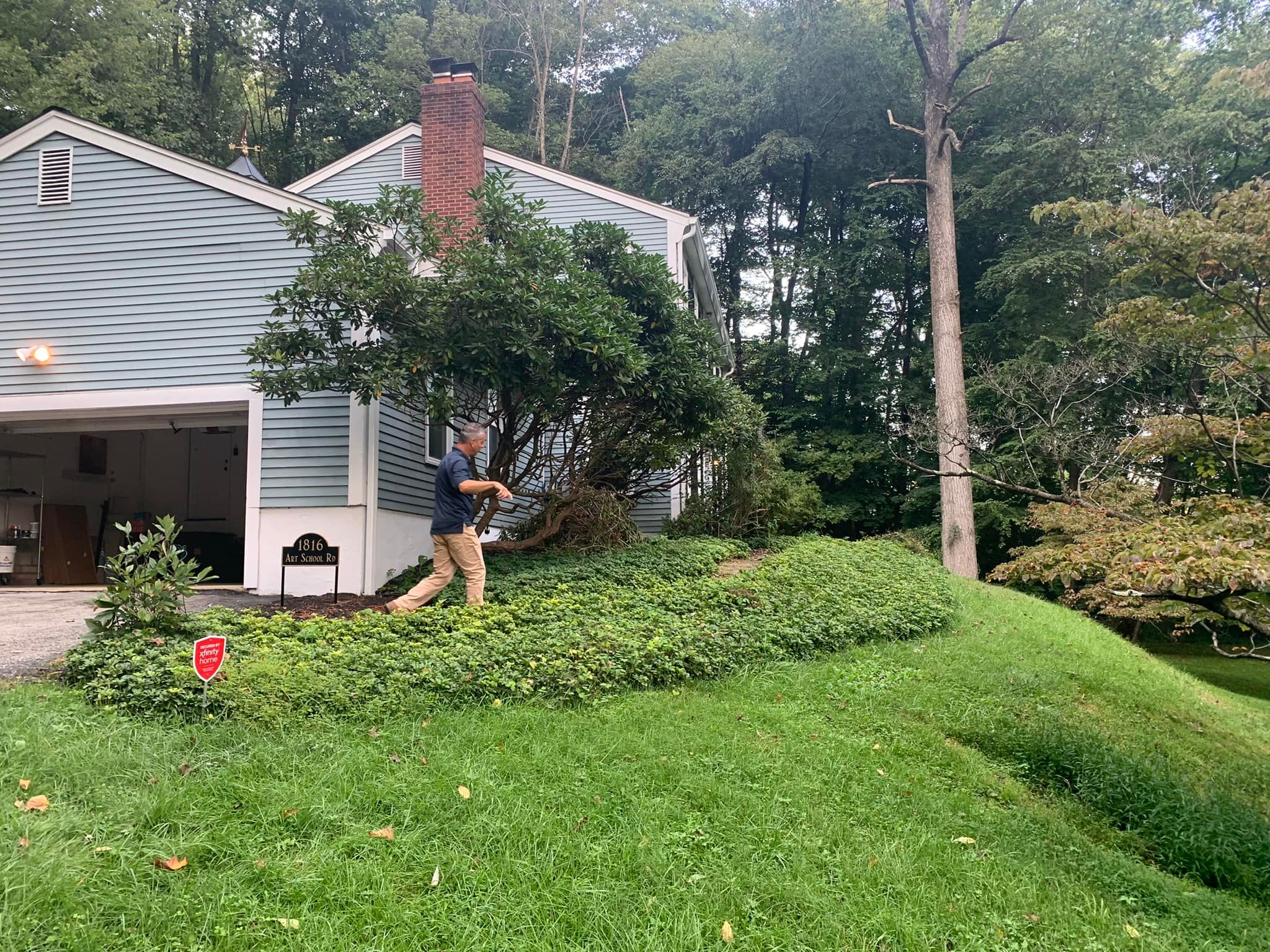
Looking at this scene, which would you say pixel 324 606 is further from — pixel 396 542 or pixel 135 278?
pixel 135 278

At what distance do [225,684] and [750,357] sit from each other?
67.6ft

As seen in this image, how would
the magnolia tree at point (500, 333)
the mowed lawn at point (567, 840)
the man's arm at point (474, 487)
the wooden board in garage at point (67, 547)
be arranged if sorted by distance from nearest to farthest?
the mowed lawn at point (567, 840)
the man's arm at point (474, 487)
the magnolia tree at point (500, 333)
the wooden board in garage at point (67, 547)

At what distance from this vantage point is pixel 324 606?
25.2 feet

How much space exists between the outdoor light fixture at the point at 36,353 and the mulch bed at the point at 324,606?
13.6 feet

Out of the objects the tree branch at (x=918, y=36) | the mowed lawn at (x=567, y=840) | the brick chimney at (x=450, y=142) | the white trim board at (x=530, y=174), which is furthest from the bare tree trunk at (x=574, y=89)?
the mowed lawn at (x=567, y=840)

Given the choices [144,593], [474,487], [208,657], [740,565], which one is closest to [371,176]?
[740,565]

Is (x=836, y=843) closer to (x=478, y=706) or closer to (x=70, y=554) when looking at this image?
(x=478, y=706)

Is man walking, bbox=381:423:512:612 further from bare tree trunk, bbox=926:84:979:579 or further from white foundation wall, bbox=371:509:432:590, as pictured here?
bare tree trunk, bbox=926:84:979:579

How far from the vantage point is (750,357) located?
77.5 ft

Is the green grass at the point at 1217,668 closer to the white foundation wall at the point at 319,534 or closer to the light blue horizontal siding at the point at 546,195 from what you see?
the light blue horizontal siding at the point at 546,195

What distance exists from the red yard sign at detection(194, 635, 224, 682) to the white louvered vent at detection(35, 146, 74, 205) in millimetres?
7952

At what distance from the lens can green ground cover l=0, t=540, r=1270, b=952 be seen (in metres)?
2.81

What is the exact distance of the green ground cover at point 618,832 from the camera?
9.23 feet

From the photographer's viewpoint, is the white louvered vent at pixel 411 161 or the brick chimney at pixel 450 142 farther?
the white louvered vent at pixel 411 161
